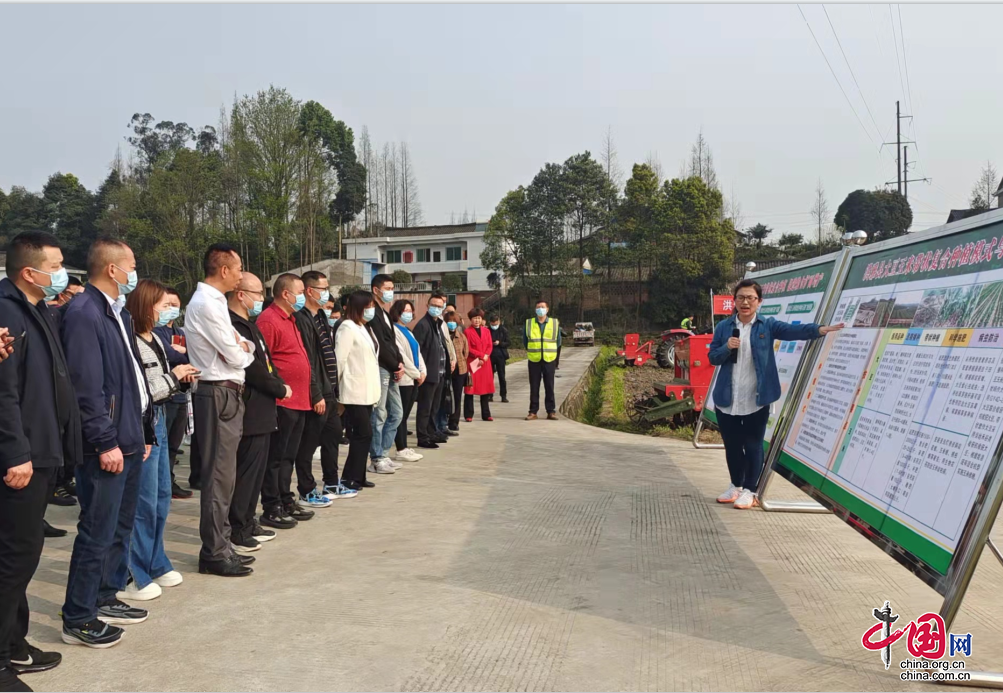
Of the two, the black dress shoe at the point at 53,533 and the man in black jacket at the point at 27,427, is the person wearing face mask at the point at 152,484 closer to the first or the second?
the man in black jacket at the point at 27,427

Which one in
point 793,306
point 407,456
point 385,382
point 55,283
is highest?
point 55,283

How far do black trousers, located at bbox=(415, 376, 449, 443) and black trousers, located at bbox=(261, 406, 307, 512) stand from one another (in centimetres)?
314

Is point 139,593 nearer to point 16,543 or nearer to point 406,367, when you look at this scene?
point 16,543

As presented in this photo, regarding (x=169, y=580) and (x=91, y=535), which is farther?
(x=169, y=580)

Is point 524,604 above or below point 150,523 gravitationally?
below

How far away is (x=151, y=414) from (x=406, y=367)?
3.67 metres

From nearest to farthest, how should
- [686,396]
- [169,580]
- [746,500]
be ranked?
1. [169,580]
2. [746,500]
3. [686,396]

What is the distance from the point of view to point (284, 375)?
5266 millimetres

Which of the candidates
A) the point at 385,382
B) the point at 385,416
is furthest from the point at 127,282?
the point at 385,416

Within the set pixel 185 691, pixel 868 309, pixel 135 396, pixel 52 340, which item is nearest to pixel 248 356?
pixel 135 396

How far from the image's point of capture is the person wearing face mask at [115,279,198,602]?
12.8 feet

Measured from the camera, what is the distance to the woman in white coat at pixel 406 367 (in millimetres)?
7410

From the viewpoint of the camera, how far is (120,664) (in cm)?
311

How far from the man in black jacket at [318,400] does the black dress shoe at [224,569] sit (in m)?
1.46
